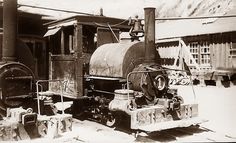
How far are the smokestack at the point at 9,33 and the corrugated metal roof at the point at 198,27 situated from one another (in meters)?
12.0

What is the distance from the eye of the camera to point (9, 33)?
7.40 meters

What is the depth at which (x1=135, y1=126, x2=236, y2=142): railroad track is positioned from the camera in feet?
23.4

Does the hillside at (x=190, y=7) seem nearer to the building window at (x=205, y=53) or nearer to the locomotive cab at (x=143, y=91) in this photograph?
the building window at (x=205, y=53)

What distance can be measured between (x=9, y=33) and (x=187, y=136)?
4928 mm

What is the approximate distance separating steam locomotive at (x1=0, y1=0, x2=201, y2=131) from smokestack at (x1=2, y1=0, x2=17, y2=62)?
A: 0.08ft

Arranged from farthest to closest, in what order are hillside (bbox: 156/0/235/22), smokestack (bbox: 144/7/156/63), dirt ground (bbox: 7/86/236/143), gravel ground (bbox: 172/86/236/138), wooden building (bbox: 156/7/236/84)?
1. hillside (bbox: 156/0/235/22)
2. wooden building (bbox: 156/7/236/84)
3. gravel ground (bbox: 172/86/236/138)
4. smokestack (bbox: 144/7/156/63)
5. dirt ground (bbox: 7/86/236/143)

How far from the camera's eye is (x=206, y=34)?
17938mm

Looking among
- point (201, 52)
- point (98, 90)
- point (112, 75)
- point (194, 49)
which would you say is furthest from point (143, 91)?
point (194, 49)

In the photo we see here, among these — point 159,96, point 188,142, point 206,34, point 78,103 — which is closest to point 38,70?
point 78,103

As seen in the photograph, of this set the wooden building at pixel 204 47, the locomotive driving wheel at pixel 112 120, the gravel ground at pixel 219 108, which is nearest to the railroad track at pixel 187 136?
the gravel ground at pixel 219 108

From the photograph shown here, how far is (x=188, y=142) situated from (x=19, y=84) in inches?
163

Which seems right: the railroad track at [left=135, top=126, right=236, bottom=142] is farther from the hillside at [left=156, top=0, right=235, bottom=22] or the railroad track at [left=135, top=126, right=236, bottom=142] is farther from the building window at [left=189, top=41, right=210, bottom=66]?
the hillside at [left=156, top=0, right=235, bottom=22]

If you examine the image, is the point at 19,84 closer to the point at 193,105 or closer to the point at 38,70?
the point at 193,105

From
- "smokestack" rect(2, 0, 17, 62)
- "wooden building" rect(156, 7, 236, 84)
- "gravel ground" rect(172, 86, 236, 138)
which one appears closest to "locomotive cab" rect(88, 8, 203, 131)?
"gravel ground" rect(172, 86, 236, 138)
